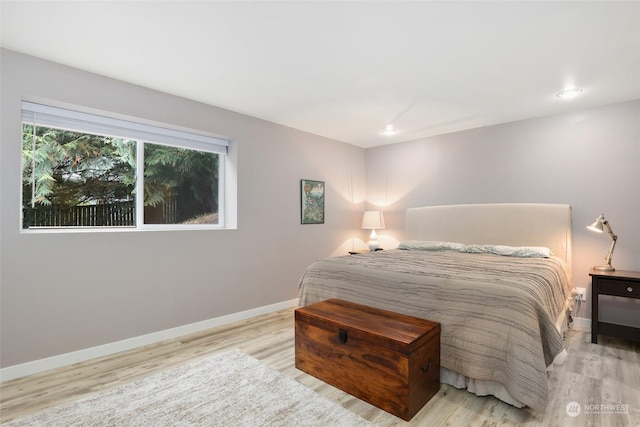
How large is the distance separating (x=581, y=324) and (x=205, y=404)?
3.73 m

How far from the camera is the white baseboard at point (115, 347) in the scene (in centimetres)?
224

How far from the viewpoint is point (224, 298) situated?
133 inches

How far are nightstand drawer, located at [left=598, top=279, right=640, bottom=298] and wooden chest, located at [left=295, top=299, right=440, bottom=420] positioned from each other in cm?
198

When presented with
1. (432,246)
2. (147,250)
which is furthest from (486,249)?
(147,250)

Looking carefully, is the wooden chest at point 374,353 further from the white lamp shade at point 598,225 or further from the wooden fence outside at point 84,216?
the white lamp shade at point 598,225

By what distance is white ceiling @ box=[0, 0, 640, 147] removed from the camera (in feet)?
5.82

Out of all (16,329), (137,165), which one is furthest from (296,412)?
(137,165)

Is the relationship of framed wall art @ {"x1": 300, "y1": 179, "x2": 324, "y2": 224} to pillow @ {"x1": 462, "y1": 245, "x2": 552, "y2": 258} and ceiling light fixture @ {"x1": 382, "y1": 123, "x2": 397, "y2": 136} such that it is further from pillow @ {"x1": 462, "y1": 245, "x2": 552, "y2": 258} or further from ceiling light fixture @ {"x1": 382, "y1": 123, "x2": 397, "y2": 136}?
pillow @ {"x1": 462, "y1": 245, "x2": 552, "y2": 258}

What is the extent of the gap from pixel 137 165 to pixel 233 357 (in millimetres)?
2004

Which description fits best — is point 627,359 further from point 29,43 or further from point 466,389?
point 29,43

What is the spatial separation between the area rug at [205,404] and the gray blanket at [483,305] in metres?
0.78

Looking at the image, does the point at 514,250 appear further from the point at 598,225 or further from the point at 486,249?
the point at 598,225

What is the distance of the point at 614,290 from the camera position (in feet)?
9.04

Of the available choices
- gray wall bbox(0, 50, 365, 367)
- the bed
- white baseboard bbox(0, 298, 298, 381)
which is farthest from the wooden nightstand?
white baseboard bbox(0, 298, 298, 381)
